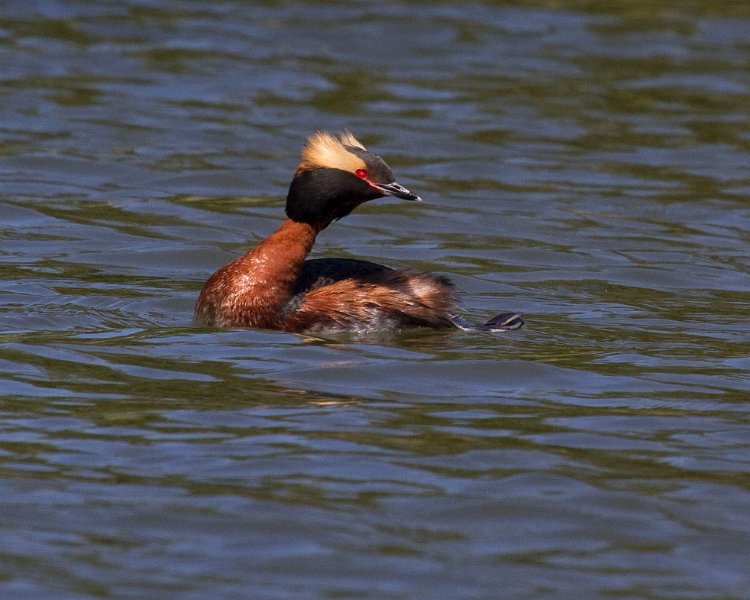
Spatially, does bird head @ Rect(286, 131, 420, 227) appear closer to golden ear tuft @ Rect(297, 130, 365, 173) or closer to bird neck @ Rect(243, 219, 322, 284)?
golden ear tuft @ Rect(297, 130, 365, 173)

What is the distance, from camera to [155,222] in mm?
14406

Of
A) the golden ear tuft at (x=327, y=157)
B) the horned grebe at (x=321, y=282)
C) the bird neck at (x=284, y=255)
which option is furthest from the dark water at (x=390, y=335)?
the golden ear tuft at (x=327, y=157)

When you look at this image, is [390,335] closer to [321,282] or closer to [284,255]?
[321,282]

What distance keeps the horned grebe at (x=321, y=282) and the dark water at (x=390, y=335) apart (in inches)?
6.6

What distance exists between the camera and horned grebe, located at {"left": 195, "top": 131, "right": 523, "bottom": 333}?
33.3 feet

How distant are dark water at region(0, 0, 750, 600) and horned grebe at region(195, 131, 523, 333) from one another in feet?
0.55

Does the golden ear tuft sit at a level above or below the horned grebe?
above

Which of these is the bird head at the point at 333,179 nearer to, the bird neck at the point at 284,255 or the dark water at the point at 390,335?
the bird neck at the point at 284,255

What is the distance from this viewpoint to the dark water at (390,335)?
6594mm

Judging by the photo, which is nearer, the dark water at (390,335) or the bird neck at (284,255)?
the dark water at (390,335)

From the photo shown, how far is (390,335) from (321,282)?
0.54 metres

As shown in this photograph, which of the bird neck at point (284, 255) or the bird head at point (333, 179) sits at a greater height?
the bird head at point (333, 179)

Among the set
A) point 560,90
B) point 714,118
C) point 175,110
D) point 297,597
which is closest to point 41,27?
point 175,110

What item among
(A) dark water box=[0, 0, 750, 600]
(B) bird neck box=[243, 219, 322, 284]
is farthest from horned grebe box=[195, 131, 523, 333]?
(A) dark water box=[0, 0, 750, 600]
